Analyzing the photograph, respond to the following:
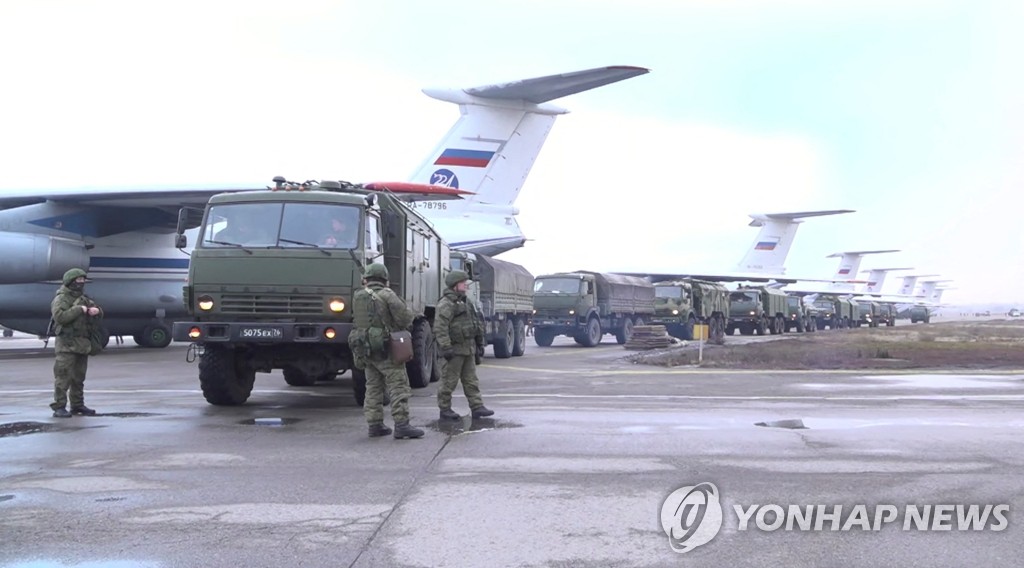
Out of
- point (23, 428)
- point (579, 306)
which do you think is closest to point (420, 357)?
point (23, 428)

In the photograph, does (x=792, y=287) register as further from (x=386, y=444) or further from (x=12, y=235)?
(x=386, y=444)

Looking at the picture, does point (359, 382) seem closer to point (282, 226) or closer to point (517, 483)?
point (282, 226)

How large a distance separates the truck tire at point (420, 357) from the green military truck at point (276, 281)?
1.78 metres

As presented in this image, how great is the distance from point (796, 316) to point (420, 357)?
3903cm

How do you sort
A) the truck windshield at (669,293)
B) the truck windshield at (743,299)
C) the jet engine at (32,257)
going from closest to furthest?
1. the jet engine at (32,257)
2. the truck windshield at (669,293)
3. the truck windshield at (743,299)

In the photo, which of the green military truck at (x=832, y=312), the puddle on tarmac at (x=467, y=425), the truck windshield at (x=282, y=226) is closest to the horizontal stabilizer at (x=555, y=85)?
the truck windshield at (x=282, y=226)

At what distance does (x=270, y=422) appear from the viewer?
9.90m

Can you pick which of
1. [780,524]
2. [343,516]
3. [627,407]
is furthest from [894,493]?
[627,407]

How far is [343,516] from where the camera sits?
5.50m

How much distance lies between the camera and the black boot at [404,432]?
845 centimetres

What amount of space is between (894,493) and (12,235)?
70.4 feet

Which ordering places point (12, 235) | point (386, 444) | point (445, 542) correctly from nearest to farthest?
1. point (445, 542)
2. point (386, 444)
3. point (12, 235)

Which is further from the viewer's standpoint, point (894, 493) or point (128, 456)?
point (128, 456)

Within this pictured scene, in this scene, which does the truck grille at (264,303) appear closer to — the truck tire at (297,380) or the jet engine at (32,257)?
the truck tire at (297,380)
